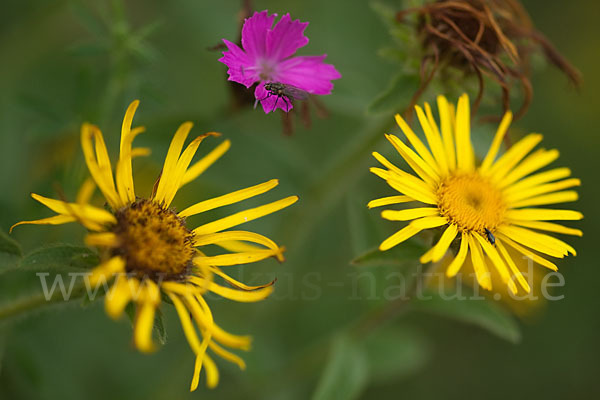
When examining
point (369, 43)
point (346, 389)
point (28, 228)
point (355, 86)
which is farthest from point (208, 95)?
point (346, 389)

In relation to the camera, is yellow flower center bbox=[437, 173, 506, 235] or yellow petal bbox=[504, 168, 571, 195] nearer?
yellow flower center bbox=[437, 173, 506, 235]

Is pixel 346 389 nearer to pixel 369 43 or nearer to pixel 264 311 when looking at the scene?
pixel 264 311

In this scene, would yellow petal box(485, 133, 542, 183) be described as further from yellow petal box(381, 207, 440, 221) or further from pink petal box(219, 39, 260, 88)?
pink petal box(219, 39, 260, 88)

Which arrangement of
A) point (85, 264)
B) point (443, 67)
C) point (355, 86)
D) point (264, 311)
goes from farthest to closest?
point (264, 311) < point (355, 86) < point (443, 67) < point (85, 264)

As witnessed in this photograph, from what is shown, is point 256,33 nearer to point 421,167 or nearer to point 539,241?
point 421,167

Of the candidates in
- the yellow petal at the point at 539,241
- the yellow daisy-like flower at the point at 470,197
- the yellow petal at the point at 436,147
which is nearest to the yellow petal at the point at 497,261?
the yellow daisy-like flower at the point at 470,197

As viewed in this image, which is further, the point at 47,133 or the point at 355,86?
the point at 355,86

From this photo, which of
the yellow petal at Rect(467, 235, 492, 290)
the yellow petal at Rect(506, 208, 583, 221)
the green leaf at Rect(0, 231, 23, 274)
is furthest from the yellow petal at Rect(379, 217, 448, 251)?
the green leaf at Rect(0, 231, 23, 274)
